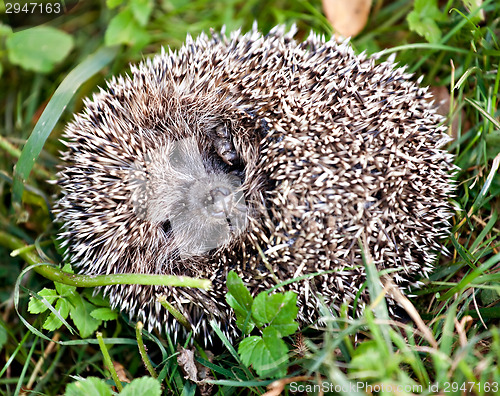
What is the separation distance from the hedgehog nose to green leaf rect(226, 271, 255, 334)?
0.51 meters

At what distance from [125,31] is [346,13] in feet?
6.57

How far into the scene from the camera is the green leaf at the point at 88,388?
2.56 m

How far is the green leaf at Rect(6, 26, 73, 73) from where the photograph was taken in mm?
4035

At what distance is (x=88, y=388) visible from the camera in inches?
101

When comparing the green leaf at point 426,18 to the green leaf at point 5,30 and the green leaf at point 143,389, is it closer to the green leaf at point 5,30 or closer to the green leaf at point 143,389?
the green leaf at point 143,389

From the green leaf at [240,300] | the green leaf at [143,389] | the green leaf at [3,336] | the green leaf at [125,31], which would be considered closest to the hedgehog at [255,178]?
the green leaf at [240,300]

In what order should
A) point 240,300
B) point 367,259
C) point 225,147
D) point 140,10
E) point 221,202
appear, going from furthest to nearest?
1. point 140,10
2. point 225,147
3. point 221,202
4. point 240,300
5. point 367,259

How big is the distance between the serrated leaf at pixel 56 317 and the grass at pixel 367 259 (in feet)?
0.25

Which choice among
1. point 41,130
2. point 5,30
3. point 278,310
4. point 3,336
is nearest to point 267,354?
point 278,310

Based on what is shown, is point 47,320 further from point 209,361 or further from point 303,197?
point 303,197

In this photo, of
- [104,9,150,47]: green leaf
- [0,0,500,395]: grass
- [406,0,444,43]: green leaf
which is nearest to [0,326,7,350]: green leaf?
[0,0,500,395]: grass

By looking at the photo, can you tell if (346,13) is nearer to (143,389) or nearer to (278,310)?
(278,310)

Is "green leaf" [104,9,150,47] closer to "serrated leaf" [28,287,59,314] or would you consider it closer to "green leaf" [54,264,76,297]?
"green leaf" [54,264,76,297]

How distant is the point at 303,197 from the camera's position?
2.67m
